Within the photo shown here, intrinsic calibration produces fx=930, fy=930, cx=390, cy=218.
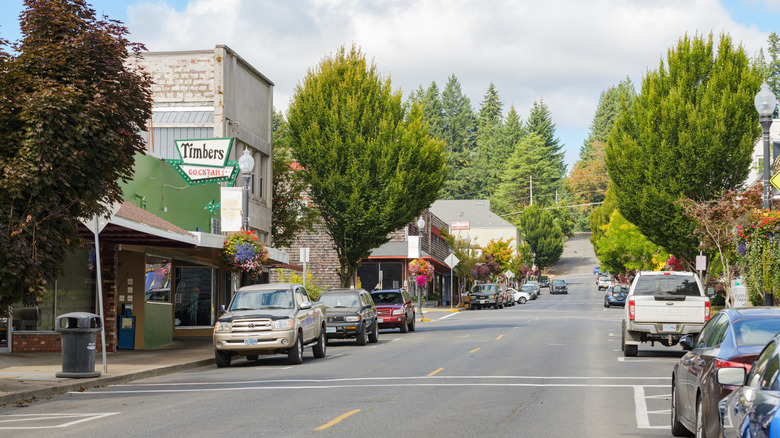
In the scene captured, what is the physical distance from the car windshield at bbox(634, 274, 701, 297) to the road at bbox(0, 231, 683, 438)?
5.38ft

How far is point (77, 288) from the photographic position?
24.1m

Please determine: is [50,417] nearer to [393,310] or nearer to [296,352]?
[296,352]

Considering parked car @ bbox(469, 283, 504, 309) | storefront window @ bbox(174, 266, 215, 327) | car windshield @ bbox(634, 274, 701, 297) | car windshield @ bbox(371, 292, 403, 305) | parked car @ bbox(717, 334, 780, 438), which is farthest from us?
parked car @ bbox(469, 283, 504, 309)

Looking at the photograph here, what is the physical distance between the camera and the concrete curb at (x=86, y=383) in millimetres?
14477

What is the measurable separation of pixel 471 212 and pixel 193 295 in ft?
270

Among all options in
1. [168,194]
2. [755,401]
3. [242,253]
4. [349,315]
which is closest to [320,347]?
[242,253]

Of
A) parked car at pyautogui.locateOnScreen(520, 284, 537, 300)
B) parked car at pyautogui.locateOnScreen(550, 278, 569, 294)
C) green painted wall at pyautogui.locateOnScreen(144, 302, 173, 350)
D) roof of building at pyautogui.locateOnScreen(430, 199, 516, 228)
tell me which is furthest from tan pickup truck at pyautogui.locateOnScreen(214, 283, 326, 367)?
roof of building at pyautogui.locateOnScreen(430, 199, 516, 228)

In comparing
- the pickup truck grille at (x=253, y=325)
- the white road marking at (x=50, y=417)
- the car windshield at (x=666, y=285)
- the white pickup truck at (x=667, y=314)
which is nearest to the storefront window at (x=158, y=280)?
the pickup truck grille at (x=253, y=325)

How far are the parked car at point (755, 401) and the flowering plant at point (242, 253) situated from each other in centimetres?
1960

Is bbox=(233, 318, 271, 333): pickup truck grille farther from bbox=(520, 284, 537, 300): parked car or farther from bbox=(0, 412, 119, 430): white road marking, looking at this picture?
bbox=(520, 284, 537, 300): parked car

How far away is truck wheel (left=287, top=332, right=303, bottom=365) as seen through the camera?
68.4 feet

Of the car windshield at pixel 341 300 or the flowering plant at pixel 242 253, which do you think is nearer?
the flowering plant at pixel 242 253

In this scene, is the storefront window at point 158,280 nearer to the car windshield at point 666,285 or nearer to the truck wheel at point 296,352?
the truck wheel at point 296,352

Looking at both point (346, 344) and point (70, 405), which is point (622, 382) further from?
point (346, 344)
